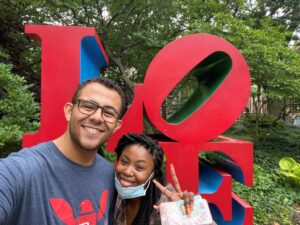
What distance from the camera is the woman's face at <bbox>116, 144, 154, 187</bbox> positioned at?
1838 millimetres

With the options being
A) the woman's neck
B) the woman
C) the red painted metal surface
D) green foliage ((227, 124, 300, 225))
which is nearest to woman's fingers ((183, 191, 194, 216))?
the woman

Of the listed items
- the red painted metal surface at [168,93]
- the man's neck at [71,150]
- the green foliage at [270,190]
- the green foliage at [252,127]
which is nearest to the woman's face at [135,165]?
the man's neck at [71,150]

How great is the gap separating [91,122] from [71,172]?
0.80 ft

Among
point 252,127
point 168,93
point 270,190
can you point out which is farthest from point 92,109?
point 252,127

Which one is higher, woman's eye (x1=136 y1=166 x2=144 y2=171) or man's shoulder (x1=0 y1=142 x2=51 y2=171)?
man's shoulder (x1=0 y1=142 x2=51 y2=171)

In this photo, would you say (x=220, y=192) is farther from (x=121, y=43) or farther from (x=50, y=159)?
(x=121, y=43)

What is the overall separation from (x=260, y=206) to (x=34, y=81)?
15.0 feet

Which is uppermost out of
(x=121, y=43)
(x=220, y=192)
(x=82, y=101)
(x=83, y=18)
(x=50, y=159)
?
(x=83, y=18)

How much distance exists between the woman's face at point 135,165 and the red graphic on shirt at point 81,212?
33 cm

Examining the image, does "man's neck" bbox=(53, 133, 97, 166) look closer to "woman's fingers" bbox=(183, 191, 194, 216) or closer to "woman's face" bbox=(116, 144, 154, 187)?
"woman's face" bbox=(116, 144, 154, 187)

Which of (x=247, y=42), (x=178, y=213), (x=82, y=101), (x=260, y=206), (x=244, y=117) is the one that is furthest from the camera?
(x=244, y=117)

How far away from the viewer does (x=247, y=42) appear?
573 centimetres

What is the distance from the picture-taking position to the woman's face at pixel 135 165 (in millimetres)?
1838

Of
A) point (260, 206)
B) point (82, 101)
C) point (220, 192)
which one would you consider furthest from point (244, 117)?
point (82, 101)
